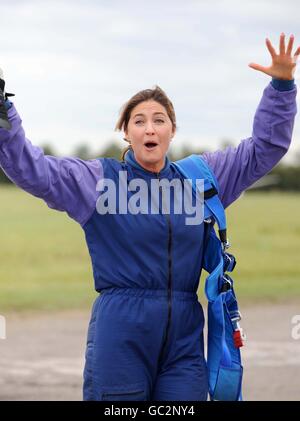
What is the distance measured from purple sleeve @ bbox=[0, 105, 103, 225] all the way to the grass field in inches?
317

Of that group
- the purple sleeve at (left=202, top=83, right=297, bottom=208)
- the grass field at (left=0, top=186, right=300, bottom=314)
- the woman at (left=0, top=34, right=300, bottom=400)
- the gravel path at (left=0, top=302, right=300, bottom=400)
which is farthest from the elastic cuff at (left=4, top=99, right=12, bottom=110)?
the grass field at (left=0, top=186, right=300, bottom=314)

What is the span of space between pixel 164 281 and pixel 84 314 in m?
8.13

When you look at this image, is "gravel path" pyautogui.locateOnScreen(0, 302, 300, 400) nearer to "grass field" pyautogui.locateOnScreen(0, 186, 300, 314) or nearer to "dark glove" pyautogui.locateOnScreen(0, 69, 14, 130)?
"grass field" pyautogui.locateOnScreen(0, 186, 300, 314)

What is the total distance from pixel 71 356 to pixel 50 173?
17.8ft

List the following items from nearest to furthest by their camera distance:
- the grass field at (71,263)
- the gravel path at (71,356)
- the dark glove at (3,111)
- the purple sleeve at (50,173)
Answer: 1. the dark glove at (3,111)
2. the purple sleeve at (50,173)
3. the gravel path at (71,356)
4. the grass field at (71,263)

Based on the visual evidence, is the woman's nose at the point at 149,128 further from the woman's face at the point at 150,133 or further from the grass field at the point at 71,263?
the grass field at the point at 71,263

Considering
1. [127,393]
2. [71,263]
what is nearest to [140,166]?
[127,393]

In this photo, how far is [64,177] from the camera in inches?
154

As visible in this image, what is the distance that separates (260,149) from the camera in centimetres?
418

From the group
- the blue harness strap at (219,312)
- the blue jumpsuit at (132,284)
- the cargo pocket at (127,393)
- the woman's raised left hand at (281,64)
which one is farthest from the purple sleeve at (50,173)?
the woman's raised left hand at (281,64)

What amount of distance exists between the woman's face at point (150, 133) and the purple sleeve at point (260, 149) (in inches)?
10.2

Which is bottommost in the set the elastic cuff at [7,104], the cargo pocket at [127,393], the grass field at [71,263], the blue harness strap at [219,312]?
the grass field at [71,263]

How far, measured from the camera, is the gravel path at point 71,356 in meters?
7.54

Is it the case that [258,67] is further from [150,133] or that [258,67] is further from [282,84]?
[150,133]
